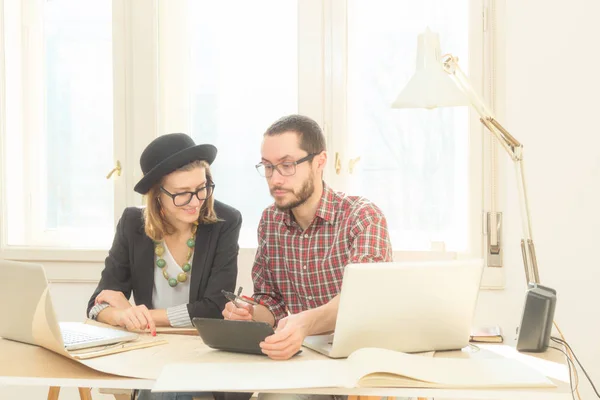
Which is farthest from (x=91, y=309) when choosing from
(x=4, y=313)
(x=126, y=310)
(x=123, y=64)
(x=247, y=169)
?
(x=123, y=64)

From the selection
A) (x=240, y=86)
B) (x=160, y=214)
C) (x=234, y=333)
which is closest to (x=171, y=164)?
(x=160, y=214)

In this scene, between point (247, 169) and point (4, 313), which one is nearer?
point (4, 313)

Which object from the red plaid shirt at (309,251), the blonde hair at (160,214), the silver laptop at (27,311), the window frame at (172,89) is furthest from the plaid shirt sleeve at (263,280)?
the window frame at (172,89)

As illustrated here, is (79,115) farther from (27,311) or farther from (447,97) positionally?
(447,97)

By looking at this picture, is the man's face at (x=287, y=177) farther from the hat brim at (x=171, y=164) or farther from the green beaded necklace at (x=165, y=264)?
the green beaded necklace at (x=165, y=264)

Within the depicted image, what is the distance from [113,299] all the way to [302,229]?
24.8 inches

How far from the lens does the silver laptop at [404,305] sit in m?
1.58

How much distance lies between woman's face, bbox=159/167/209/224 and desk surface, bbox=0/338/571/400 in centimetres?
67

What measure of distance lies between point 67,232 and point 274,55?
1265 mm

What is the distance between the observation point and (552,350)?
181 centimetres

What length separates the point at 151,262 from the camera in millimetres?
2379

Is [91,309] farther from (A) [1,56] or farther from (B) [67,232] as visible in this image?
(A) [1,56]

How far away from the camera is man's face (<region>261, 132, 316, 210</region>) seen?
2273 millimetres

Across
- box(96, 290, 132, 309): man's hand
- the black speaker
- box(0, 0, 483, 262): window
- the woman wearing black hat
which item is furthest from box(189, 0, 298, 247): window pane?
the black speaker
